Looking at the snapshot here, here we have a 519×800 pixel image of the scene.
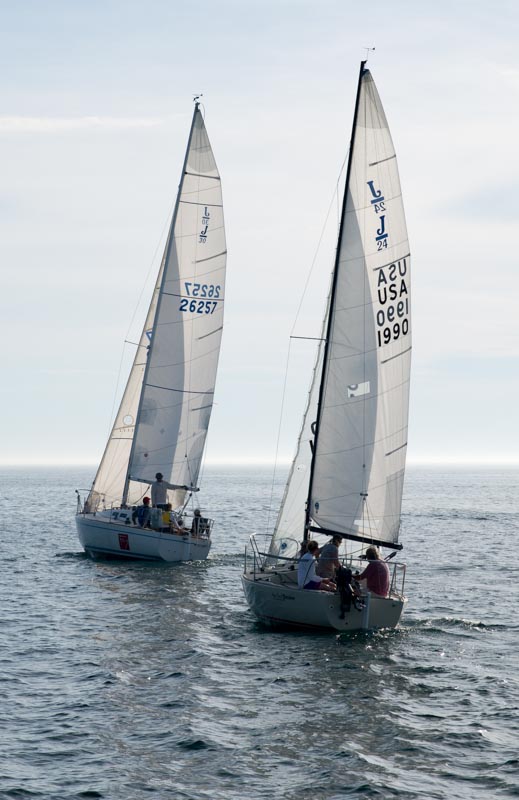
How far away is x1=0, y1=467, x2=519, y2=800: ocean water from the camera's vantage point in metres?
14.1

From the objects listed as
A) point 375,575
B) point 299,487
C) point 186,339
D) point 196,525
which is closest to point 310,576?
point 375,575

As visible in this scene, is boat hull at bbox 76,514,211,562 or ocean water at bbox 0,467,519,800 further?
boat hull at bbox 76,514,211,562

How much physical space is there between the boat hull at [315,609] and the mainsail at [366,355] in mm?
1990

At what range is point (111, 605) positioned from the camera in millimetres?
27484

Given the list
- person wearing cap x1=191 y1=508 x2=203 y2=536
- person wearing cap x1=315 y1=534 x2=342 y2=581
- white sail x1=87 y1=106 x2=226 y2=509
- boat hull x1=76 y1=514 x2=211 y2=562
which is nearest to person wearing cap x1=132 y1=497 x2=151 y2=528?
boat hull x1=76 y1=514 x2=211 y2=562

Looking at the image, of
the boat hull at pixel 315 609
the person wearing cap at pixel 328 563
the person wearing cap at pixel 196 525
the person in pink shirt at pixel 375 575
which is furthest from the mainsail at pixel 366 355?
the person wearing cap at pixel 196 525

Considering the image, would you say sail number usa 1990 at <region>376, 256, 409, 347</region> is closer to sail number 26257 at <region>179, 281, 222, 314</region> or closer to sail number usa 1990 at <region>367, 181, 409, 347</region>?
sail number usa 1990 at <region>367, 181, 409, 347</region>

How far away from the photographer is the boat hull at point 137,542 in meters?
34.3

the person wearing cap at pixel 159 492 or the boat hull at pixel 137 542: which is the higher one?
the person wearing cap at pixel 159 492

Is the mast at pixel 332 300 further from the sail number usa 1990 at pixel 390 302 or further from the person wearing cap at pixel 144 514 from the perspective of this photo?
the person wearing cap at pixel 144 514

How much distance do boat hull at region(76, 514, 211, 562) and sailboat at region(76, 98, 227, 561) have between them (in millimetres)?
137

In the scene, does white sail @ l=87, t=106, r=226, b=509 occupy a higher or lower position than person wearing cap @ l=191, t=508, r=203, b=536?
higher

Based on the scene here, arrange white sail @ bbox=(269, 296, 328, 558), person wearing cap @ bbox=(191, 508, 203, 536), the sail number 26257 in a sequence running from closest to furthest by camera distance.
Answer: white sail @ bbox=(269, 296, 328, 558) < person wearing cap @ bbox=(191, 508, 203, 536) < the sail number 26257

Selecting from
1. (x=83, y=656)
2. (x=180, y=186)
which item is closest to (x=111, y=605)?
(x=83, y=656)
